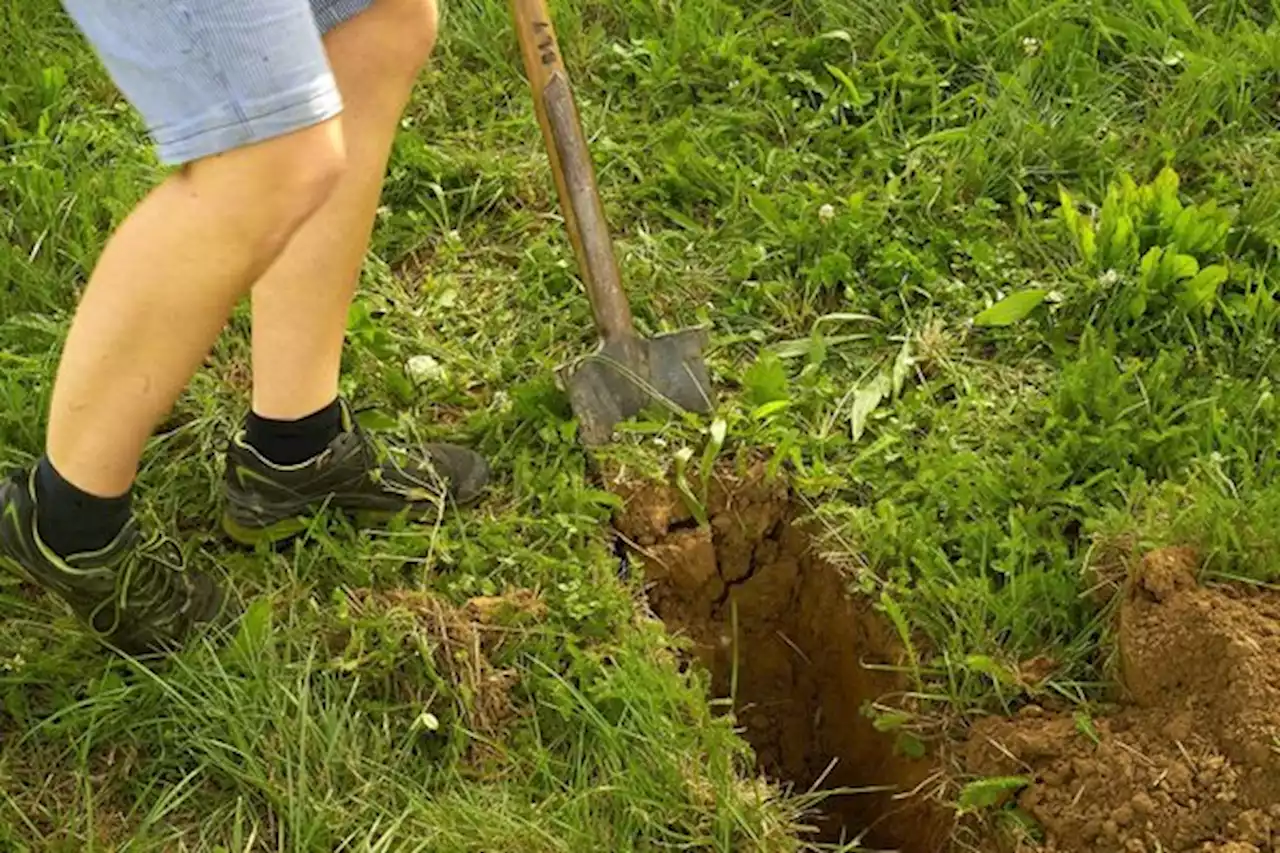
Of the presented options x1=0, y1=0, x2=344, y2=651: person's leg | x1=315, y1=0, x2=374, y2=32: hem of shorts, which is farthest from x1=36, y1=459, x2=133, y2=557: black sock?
x1=315, y1=0, x2=374, y2=32: hem of shorts

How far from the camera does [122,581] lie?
2.09 meters

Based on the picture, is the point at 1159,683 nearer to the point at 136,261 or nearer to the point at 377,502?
the point at 377,502

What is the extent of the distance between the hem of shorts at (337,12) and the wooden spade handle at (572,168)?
490 millimetres

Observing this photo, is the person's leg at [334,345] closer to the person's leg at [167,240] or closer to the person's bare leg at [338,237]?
the person's bare leg at [338,237]

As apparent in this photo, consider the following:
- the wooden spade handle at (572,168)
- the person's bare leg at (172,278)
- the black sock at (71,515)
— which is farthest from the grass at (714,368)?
the person's bare leg at (172,278)

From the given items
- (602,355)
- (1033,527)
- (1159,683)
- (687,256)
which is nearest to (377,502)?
(602,355)

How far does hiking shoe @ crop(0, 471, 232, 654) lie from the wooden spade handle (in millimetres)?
911

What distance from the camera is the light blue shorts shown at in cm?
154

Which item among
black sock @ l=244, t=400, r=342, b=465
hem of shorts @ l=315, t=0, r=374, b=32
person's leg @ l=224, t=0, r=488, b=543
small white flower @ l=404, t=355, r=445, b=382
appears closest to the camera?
hem of shorts @ l=315, t=0, r=374, b=32

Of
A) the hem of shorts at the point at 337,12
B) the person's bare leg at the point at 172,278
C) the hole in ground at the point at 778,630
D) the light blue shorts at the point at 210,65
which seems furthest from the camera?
the hole in ground at the point at 778,630

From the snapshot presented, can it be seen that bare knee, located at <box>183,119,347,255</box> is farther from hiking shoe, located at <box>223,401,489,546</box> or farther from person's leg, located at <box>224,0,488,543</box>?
hiking shoe, located at <box>223,401,489,546</box>

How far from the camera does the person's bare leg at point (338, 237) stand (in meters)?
2.06

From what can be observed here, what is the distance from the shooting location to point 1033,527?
2416mm

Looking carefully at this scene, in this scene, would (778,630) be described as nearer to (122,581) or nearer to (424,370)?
(424,370)
